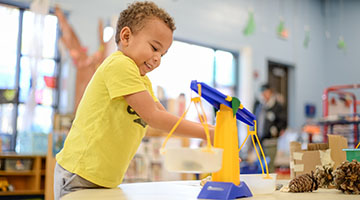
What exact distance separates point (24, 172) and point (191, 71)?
3.91 meters

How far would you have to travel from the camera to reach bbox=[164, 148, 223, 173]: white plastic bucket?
720 mm

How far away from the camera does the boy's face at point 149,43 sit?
1020mm

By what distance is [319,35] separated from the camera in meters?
10.0

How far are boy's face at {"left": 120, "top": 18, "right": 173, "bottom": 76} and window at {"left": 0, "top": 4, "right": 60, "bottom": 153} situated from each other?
4481 mm

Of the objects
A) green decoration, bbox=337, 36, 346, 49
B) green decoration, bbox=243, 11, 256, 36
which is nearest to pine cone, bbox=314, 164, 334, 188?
green decoration, bbox=243, 11, 256, 36

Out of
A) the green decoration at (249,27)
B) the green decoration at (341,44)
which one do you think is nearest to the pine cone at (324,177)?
the green decoration at (249,27)

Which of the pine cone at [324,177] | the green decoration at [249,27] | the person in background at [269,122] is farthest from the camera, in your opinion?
the green decoration at [249,27]

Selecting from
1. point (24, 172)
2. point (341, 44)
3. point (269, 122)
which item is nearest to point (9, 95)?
point (24, 172)

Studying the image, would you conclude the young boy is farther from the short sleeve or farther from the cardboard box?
the cardboard box

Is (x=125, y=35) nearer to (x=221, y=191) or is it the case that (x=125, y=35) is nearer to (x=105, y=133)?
(x=105, y=133)

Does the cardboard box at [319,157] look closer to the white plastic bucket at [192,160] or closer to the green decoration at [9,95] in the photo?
the white plastic bucket at [192,160]

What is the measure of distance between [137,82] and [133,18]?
0.21 m

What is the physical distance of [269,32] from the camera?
8.71 meters

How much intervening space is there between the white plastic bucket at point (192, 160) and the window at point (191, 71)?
5393 millimetres
